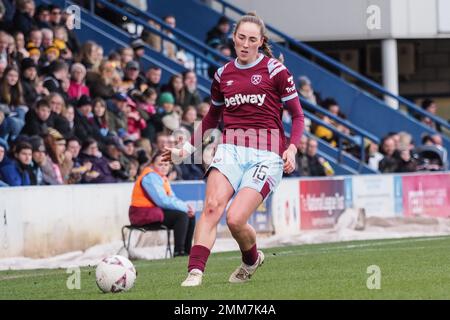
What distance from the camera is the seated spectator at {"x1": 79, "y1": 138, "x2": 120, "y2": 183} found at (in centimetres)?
1925

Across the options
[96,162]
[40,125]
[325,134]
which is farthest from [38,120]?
[325,134]

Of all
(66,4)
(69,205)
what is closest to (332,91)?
(66,4)

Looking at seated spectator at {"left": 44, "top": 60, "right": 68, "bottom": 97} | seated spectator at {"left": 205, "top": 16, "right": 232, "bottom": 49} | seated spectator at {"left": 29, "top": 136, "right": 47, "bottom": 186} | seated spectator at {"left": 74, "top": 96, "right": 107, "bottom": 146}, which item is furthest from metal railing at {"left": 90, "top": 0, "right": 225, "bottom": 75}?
seated spectator at {"left": 29, "top": 136, "right": 47, "bottom": 186}

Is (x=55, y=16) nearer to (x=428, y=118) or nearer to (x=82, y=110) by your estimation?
(x=82, y=110)

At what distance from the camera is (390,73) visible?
2991 cm

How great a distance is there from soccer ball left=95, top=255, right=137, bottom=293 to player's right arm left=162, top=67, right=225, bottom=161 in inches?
42.1

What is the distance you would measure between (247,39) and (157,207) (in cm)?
729

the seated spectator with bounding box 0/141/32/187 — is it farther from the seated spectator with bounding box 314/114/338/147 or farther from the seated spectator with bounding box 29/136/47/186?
the seated spectator with bounding box 314/114/338/147

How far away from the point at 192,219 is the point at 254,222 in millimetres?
2444

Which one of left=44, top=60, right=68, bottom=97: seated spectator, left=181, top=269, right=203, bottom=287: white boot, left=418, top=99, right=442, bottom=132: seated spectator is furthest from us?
left=418, top=99, right=442, bottom=132: seated spectator

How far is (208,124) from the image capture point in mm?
11648
